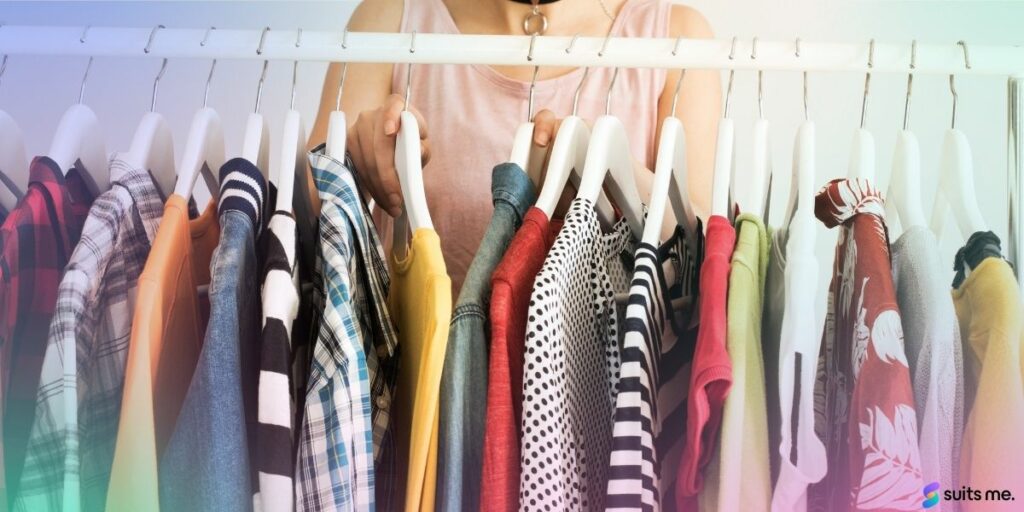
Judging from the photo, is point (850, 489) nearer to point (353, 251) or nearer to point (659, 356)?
point (659, 356)

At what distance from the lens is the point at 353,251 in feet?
2.51

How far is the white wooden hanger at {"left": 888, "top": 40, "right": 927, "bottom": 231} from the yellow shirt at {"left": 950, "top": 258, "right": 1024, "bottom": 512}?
69 millimetres

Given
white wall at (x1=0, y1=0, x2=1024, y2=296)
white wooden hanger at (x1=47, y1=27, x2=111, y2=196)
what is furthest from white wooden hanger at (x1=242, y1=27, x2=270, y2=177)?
white wall at (x1=0, y1=0, x2=1024, y2=296)

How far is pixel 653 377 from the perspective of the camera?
736 millimetres

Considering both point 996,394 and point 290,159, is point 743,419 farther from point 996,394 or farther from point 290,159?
point 290,159

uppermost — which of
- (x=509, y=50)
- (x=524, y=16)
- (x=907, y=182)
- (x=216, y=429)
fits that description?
(x=524, y=16)

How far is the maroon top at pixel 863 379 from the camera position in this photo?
2.20ft

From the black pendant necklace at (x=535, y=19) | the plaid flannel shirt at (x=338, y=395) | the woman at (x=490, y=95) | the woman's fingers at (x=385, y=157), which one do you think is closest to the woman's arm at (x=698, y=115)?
the woman at (x=490, y=95)

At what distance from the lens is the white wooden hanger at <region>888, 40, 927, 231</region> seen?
79cm

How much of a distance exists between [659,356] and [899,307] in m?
0.18

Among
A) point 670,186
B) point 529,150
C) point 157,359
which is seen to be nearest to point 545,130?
point 529,150

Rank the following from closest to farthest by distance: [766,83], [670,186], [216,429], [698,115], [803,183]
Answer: [216,429]
[803,183]
[670,186]
[698,115]
[766,83]

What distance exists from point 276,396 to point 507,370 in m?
0.15

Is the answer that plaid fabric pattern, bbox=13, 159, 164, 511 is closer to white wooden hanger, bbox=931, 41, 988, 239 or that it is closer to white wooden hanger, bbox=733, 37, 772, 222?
white wooden hanger, bbox=733, 37, 772, 222
